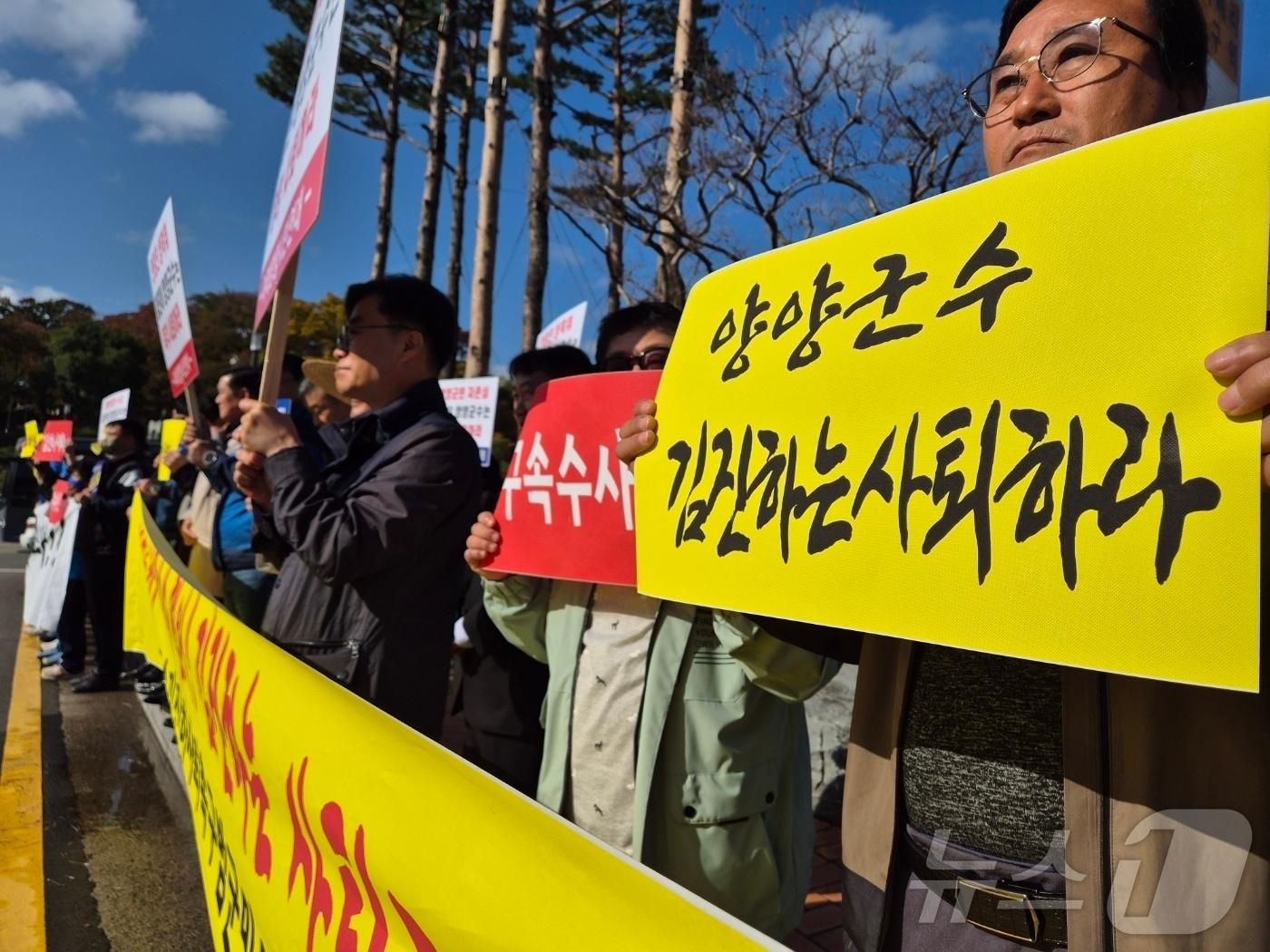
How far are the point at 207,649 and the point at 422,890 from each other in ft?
4.22

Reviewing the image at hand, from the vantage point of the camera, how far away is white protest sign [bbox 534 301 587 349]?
6.00 m

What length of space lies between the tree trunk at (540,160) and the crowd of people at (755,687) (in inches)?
317

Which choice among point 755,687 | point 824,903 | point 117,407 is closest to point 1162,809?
point 755,687

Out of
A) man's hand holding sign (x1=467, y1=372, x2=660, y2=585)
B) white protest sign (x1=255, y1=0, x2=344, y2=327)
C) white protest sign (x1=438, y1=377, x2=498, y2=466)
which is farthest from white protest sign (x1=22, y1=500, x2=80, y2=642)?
man's hand holding sign (x1=467, y1=372, x2=660, y2=585)

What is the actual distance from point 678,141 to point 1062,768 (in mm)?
10000

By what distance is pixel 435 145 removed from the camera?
40.3 ft

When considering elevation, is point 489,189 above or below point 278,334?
above

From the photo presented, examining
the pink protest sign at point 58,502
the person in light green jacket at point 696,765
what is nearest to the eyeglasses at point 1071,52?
the person in light green jacket at point 696,765

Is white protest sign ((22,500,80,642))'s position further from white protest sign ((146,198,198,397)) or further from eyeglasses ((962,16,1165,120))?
eyeglasses ((962,16,1165,120))

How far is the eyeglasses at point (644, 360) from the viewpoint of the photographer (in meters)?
1.97

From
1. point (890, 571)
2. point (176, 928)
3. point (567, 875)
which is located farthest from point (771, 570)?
point (176, 928)

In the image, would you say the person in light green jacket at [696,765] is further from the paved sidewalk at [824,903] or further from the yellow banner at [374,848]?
the paved sidewalk at [824,903]

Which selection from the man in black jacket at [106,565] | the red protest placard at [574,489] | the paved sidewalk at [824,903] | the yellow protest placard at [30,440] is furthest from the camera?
the yellow protest placard at [30,440]

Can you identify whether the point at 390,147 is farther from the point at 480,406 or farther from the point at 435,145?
the point at 480,406
